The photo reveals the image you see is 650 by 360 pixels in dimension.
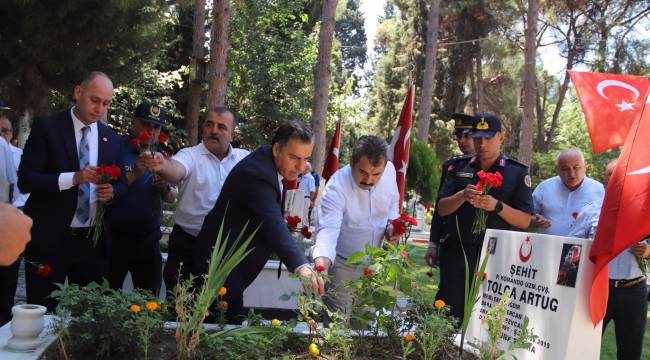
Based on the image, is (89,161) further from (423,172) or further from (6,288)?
(423,172)

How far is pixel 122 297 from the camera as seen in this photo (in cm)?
290

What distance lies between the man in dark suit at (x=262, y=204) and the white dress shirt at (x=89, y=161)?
0.77 m

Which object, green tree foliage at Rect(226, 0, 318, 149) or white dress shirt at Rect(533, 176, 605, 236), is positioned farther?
green tree foliage at Rect(226, 0, 318, 149)

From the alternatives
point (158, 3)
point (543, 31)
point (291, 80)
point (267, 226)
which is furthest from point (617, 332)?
point (543, 31)

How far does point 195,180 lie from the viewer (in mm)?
4387

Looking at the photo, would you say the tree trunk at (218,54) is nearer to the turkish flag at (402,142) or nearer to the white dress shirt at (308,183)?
the white dress shirt at (308,183)

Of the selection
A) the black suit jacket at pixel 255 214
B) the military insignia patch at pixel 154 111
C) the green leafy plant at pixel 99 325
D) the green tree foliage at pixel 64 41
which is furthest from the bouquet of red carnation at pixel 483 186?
the green tree foliage at pixel 64 41

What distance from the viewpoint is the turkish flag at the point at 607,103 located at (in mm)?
4828

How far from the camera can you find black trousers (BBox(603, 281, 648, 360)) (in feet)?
13.8

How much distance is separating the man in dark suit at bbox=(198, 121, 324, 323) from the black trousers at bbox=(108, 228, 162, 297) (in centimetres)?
130

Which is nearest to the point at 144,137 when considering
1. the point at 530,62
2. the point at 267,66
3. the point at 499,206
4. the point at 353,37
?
the point at 499,206

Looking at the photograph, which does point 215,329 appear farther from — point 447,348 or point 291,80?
point 291,80

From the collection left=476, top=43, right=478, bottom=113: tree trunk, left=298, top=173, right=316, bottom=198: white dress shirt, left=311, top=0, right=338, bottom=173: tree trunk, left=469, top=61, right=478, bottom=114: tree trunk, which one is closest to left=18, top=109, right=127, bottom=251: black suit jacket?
left=298, top=173, right=316, bottom=198: white dress shirt

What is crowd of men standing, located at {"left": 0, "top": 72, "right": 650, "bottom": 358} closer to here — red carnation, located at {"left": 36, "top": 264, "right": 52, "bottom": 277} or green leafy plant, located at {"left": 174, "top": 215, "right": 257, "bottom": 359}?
red carnation, located at {"left": 36, "top": 264, "right": 52, "bottom": 277}
